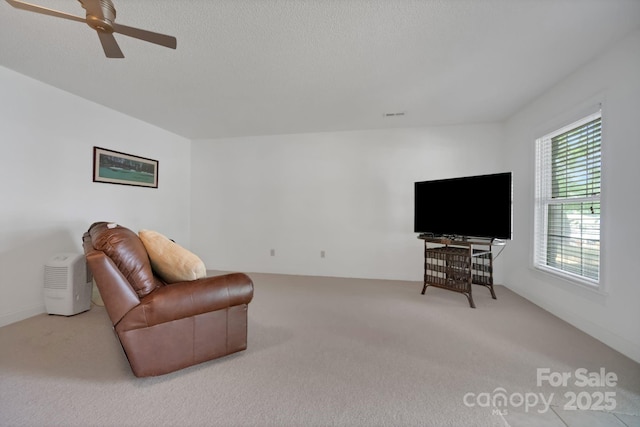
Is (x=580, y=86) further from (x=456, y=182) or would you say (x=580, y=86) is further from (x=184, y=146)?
(x=184, y=146)

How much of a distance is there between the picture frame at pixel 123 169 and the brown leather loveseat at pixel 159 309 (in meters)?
2.12

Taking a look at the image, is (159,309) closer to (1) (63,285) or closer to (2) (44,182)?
(1) (63,285)

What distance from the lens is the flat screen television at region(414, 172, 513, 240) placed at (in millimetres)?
2773

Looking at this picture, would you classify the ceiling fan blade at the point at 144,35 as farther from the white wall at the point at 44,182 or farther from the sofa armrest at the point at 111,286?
the white wall at the point at 44,182

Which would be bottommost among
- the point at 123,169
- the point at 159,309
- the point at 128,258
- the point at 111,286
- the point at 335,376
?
the point at 335,376

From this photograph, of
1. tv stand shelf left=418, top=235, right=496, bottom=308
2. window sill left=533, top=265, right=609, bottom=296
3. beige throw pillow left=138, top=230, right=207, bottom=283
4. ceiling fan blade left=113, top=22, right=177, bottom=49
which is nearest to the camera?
ceiling fan blade left=113, top=22, right=177, bottom=49

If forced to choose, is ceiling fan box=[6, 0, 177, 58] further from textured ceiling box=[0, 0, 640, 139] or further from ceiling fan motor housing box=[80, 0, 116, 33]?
textured ceiling box=[0, 0, 640, 139]

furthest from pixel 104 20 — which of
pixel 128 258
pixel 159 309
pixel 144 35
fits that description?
pixel 159 309

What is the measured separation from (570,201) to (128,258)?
3.97 meters

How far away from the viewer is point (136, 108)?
11.0 ft

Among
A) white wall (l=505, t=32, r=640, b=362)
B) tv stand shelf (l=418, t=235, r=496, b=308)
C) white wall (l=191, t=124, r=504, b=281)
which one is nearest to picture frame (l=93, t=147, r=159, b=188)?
white wall (l=191, t=124, r=504, b=281)

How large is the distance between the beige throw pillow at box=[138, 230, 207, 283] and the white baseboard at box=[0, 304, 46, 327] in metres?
1.83

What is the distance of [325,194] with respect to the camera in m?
4.35

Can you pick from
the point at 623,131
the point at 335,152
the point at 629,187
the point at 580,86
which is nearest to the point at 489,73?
the point at 580,86
